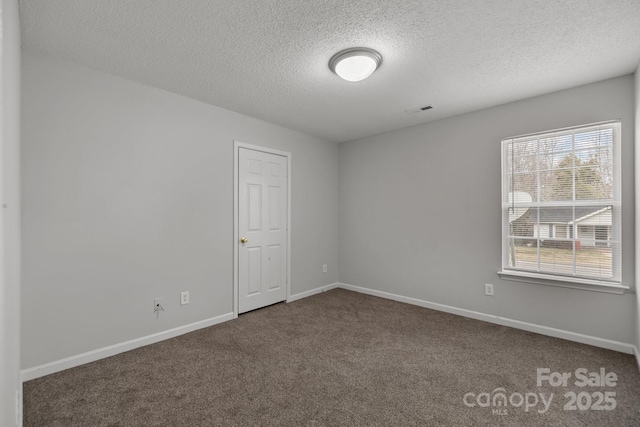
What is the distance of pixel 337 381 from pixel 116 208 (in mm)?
2344

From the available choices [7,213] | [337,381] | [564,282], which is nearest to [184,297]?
[337,381]

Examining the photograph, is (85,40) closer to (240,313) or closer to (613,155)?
(240,313)

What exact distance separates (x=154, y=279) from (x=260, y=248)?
1289 mm

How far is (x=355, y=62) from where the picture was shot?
226cm

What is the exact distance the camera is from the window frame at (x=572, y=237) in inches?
105

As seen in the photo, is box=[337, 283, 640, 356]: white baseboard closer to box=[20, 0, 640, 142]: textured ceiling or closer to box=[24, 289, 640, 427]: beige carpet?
box=[24, 289, 640, 427]: beige carpet

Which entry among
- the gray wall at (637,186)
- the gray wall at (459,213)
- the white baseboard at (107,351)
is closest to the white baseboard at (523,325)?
the gray wall at (459,213)

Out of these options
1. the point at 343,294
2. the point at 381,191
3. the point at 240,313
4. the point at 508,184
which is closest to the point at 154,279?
the point at 240,313

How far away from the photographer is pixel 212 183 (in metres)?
3.32

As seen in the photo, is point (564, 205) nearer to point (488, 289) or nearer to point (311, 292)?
point (488, 289)

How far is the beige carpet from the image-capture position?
5.99 feet

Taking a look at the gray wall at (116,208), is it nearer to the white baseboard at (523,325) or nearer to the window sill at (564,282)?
the white baseboard at (523,325)

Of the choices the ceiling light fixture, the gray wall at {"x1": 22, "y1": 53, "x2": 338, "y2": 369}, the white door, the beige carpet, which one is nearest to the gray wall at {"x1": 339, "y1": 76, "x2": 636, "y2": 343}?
the beige carpet

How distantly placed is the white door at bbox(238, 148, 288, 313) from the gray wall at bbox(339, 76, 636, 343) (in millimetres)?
1216
